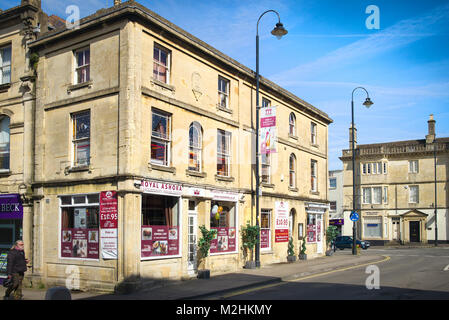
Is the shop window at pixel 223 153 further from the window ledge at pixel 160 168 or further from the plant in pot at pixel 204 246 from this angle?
the window ledge at pixel 160 168

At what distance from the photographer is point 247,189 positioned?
22859mm

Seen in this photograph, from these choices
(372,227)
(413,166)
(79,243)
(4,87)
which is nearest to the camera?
(79,243)

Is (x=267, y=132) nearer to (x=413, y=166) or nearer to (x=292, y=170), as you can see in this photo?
(x=292, y=170)

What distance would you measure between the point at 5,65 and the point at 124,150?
8581 millimetres

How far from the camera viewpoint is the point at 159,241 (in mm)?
16984

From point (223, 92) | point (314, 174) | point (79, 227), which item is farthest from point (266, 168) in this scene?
point (79, 227)

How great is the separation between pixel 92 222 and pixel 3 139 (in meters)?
6.80

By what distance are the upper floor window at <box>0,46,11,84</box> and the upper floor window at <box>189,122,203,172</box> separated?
Result: 27.6 ft

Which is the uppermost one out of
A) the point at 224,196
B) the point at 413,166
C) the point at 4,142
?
the point at 413,166

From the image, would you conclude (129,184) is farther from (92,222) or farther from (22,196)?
(22,196)

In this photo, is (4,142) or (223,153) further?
(223,153)

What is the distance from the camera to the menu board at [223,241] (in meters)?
20.4
